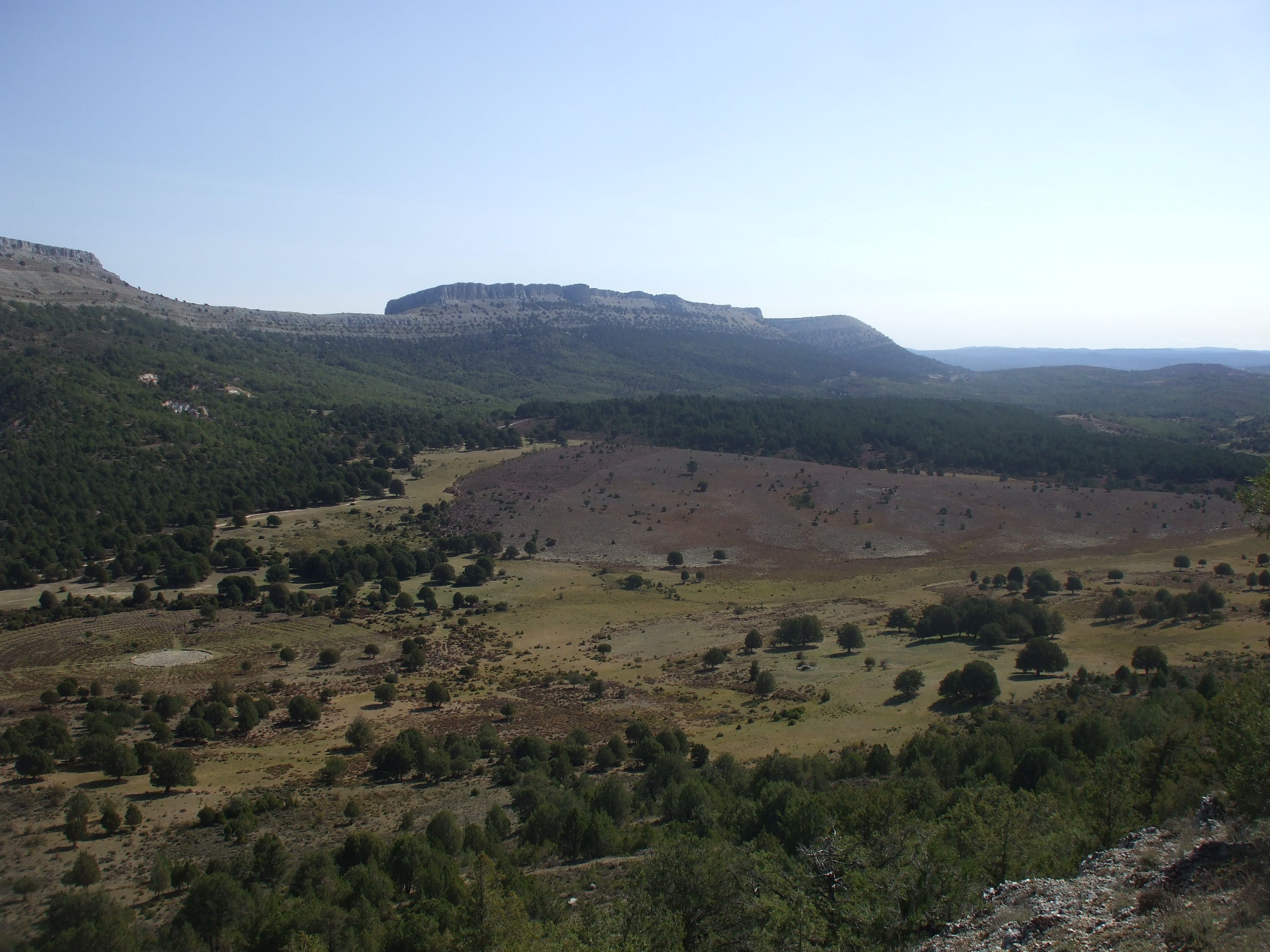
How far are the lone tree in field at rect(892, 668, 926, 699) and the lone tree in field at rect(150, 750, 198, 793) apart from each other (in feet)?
100

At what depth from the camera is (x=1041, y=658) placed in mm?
40969

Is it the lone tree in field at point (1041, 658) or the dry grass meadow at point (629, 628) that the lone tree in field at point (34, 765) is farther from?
the lone tree in field at point (1041, 658)

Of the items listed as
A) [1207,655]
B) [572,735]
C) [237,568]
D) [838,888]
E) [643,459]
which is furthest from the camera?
[643,459]

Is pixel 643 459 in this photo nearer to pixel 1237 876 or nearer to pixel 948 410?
pixel 948 410

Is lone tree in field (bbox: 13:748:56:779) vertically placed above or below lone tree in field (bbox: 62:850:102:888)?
below

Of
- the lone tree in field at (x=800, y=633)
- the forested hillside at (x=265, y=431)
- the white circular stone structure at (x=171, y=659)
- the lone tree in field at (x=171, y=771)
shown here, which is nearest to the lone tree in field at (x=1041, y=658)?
the lone tree in field at (x=800, y=633)

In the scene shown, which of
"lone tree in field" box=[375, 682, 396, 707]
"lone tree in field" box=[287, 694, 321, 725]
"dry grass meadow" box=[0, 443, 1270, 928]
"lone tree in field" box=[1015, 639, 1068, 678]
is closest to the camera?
"dry grass meadow" box=[0, 443, 1270, 928]

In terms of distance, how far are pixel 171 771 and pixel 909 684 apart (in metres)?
31.4

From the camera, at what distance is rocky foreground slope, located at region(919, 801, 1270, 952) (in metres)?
11.1

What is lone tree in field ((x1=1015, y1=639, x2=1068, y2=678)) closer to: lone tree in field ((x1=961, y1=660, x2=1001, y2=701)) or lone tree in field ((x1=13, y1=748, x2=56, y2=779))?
lone tree in field ((x1=961, y1=660, x2=1001, y2=701))

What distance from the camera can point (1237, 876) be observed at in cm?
1267

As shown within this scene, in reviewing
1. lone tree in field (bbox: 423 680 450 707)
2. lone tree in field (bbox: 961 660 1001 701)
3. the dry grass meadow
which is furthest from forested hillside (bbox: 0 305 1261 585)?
lone tree in field (bbox: 961 660 1001 701)

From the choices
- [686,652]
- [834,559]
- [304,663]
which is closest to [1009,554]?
[834,559]

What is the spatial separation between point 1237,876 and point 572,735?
24.5m
